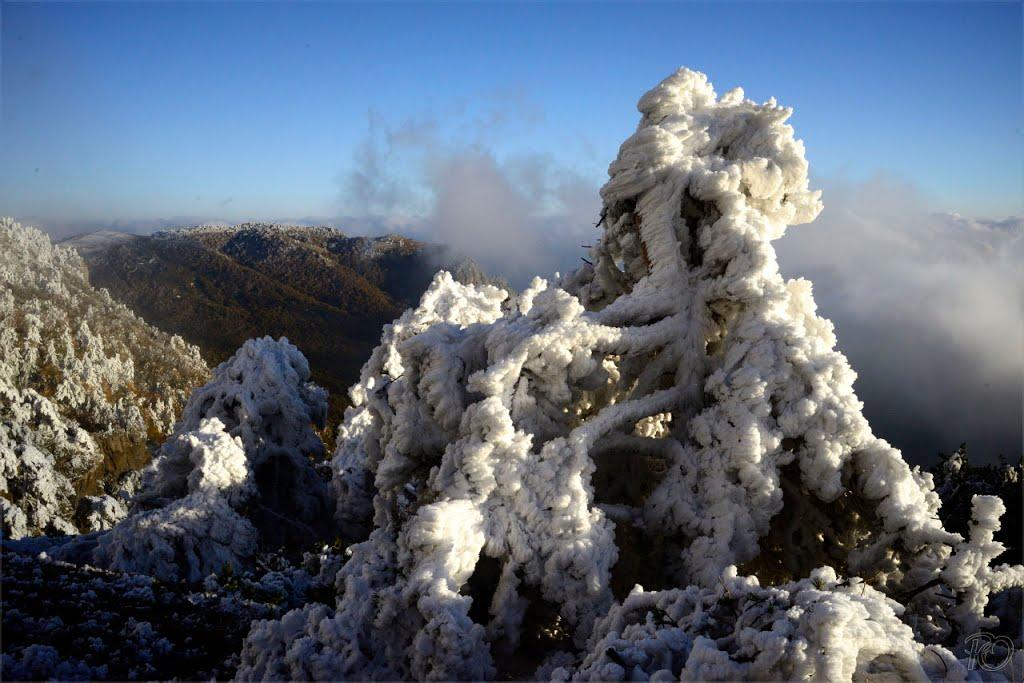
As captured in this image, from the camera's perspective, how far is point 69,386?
33688mm

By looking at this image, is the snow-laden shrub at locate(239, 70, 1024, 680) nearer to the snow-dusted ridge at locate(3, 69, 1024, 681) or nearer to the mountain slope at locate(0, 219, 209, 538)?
the snow-dusted ridge at locate(3, 69, 1024, 681)

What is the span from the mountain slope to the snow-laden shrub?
12465 mm

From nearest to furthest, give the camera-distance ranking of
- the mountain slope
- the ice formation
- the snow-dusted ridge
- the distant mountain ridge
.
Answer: the snow-dusted ridge < the ice formation < the mountain slope < the distant mountain ridge

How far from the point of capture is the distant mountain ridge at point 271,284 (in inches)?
2053

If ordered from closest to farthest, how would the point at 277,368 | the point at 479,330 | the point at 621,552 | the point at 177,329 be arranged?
the point at 621,552 < the point at 479,330 < the point at 277,368 < the point at 177,329

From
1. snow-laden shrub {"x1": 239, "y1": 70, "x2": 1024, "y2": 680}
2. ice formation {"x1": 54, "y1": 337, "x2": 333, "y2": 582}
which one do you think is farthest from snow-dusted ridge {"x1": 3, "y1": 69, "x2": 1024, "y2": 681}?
A: ice formation {"x1": 54, "y1": 337, "x2": 333, "y2": 582}

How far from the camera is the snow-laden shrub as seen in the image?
3.95 metres

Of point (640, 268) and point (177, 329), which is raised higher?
point (640, 268)

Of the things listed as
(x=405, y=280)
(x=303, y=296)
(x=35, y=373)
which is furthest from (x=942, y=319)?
(x=35, y=373)

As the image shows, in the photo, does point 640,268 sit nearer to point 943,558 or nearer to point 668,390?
point 668,390

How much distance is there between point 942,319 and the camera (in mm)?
→ 47094

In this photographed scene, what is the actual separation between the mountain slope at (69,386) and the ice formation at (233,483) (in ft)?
16.9

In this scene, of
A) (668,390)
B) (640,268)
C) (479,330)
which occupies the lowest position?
(668,390)

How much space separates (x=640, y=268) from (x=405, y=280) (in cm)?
5746
